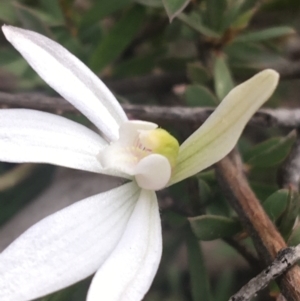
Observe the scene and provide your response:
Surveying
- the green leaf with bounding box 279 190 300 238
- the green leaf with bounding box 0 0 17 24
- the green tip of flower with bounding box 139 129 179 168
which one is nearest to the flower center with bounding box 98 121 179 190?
the green tip of flower with bounding box 139 129 179 168

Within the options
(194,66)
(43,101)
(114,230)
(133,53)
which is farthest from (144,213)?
(133,53)

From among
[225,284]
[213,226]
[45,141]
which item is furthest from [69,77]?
[225,284]

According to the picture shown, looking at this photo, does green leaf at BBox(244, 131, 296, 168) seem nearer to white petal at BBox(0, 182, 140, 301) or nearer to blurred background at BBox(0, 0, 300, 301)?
blurred background at BBox(0, 0, 300, 301)

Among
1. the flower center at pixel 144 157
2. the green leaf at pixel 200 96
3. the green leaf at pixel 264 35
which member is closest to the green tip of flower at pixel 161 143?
the flower center at pixel 144 157

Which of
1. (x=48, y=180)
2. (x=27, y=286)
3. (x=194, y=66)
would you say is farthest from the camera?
(x=48, y=180)

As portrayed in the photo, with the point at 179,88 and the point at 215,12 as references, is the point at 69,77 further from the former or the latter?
the point at 179,88

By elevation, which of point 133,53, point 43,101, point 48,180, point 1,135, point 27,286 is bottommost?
point 27,286

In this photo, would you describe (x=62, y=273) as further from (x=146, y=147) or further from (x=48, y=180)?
(x=48, y=180)
